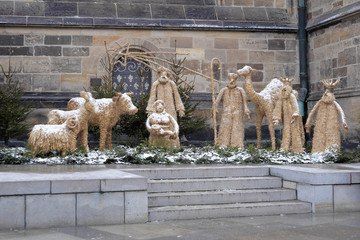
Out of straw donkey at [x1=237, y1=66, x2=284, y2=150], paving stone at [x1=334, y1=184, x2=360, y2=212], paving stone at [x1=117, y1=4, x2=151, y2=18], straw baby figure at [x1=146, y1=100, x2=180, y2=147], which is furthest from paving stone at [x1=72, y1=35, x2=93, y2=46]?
paving stone at [x1=334, y1=184, x2=360, y2=212]

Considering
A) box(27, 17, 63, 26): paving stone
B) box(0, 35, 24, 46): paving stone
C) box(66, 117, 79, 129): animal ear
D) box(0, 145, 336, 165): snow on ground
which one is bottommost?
box(0, 145, 336, 165): snow on ground

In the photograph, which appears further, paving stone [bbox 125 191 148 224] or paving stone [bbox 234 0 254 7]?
paving stone [bbox 234 0 254 7]

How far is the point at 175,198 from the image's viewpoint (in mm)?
7223

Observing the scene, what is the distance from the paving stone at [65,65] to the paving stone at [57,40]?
1.57ft

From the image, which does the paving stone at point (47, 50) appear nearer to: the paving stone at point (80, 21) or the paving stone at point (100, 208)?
the paving stone at point (80, 21)

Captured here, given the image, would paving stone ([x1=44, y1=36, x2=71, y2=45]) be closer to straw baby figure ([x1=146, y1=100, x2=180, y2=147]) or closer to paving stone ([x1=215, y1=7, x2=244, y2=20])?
paving stone ([x1=215, y1=7, x2=244, y2=20])

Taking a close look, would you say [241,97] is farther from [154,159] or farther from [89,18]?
[89,18]

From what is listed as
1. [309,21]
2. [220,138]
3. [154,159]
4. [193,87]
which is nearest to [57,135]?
[154,159]

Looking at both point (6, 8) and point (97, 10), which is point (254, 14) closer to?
point (97, 10)

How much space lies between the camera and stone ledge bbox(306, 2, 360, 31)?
1426cm

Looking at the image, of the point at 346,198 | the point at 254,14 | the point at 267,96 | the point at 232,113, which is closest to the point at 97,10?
the point at 254,14

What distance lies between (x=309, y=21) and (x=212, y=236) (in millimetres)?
12237

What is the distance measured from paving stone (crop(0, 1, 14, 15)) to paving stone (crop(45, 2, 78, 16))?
0.99 metres

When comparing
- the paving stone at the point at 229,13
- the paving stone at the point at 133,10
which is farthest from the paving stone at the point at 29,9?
the paving stone at the point at 229,13
